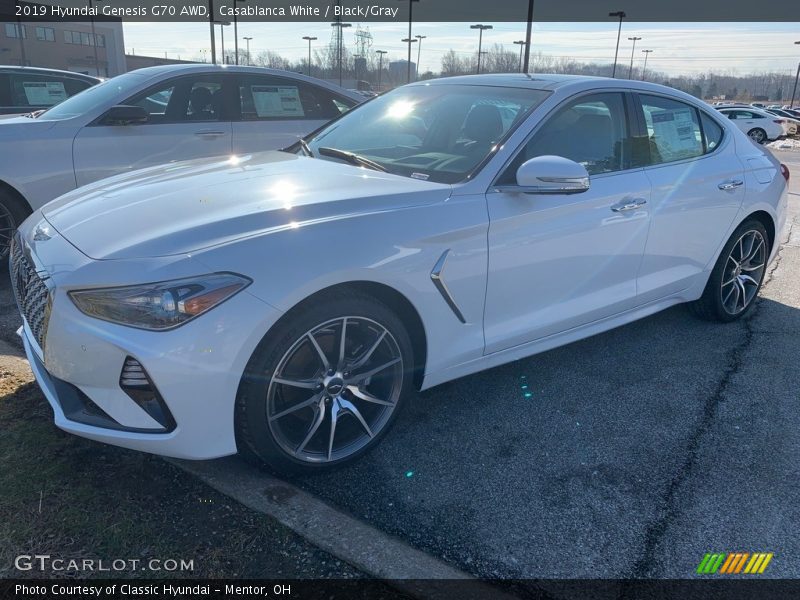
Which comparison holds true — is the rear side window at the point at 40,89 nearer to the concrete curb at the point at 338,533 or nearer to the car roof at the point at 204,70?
the car roof at the point at 204,70

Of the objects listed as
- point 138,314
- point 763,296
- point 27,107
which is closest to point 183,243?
point 138,314

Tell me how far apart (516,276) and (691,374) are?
154 cm

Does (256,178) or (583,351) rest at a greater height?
(256,178)

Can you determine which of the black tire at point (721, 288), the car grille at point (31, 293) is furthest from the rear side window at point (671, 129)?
the car grille at point (31, 293)

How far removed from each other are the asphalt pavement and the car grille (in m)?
1.21

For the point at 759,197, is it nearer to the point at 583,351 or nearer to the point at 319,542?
the point at 583,351

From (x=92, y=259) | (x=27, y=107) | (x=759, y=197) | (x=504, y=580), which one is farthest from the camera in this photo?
(x=27, y=107)

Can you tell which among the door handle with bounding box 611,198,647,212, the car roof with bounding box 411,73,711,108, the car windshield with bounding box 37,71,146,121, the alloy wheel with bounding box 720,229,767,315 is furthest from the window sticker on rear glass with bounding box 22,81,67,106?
the alloy wheel with bounding box 720,229,767,315

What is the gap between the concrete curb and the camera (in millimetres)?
2158

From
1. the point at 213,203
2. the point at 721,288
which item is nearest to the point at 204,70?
the point at 213,203

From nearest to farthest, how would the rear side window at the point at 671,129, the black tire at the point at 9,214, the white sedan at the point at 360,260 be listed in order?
the white sedan at the point at 360,260 < the rear side window at the point at 671,129 < the black tire at the point at 9,214

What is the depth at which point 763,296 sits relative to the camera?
5340mm

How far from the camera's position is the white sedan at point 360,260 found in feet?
7.41

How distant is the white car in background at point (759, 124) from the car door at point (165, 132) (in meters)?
26.4
